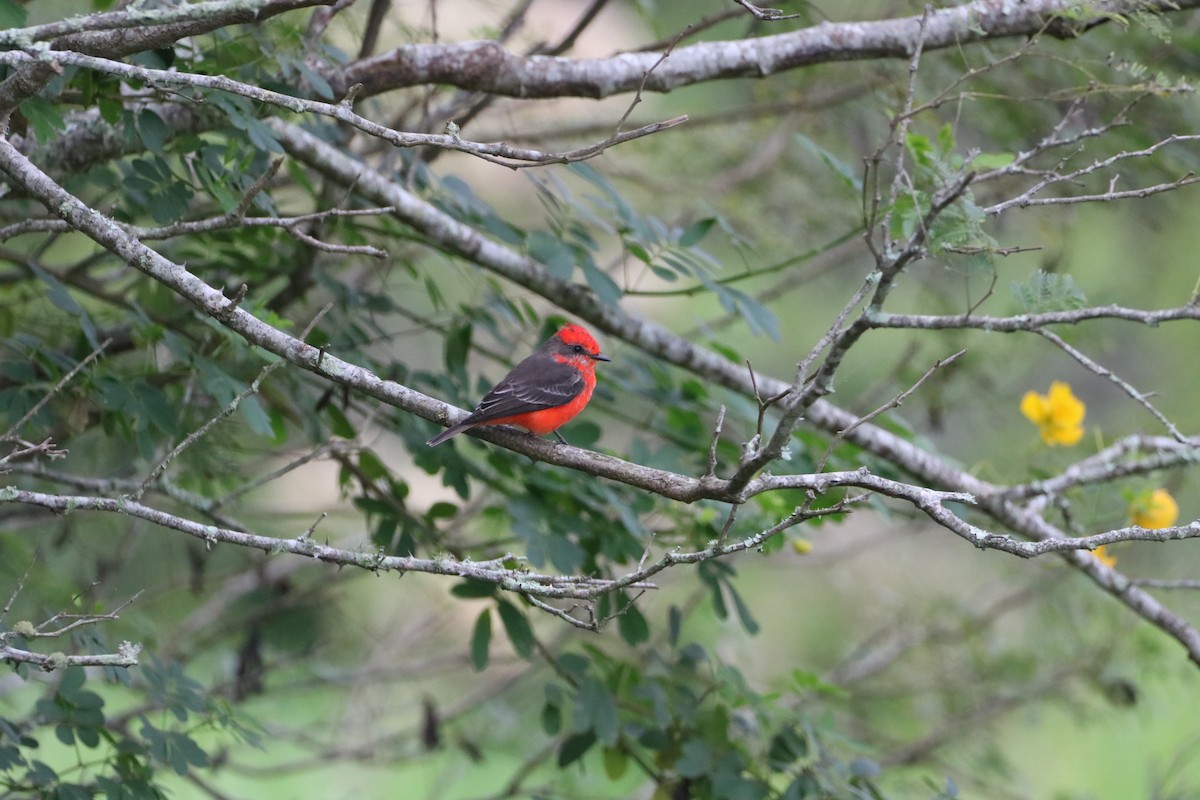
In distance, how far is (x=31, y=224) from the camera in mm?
2959

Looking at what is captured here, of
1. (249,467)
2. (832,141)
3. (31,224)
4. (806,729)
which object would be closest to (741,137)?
(832,141)

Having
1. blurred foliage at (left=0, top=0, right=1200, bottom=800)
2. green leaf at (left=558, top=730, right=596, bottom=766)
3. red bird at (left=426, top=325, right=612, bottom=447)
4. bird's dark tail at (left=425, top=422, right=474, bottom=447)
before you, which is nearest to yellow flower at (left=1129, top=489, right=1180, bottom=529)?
blurred foliage at (left=0, top=0, right=1200, bottom=800)

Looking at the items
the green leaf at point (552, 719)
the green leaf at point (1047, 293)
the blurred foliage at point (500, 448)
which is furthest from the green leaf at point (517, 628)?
the green leaf at point (1047, 293)

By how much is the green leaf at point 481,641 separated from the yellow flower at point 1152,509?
2.35 meters

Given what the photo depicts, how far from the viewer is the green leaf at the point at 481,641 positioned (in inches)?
156

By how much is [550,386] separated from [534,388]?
7 centimetres

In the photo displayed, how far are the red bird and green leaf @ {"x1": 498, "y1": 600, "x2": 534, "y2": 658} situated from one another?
0.62 m

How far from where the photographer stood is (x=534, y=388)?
4.13 metres

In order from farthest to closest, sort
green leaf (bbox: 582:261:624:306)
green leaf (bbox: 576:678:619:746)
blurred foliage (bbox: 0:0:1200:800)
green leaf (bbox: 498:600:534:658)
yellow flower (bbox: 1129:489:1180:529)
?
yellow flower (bbox: 1129:489:1180:529) → green leaf (bbox: 582:261:624:306) → green leaf (bbox: 498:600:534:658) → green leaf (bbox: 576:678:619:746) → blurred foliage (bbox: 0:0:1200:800)

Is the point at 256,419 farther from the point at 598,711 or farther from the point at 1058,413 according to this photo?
the point at 1058,413

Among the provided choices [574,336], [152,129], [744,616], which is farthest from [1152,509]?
[152,129]

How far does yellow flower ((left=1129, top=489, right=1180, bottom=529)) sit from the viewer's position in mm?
4156

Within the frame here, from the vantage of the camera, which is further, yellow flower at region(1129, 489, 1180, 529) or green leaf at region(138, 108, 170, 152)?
yellow flower at region(1129, 489, 1180, 529)

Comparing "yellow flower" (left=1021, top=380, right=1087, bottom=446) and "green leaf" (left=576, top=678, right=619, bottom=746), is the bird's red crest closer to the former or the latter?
"green leaf" (left=576, top=678, right=619, bottom=746)
